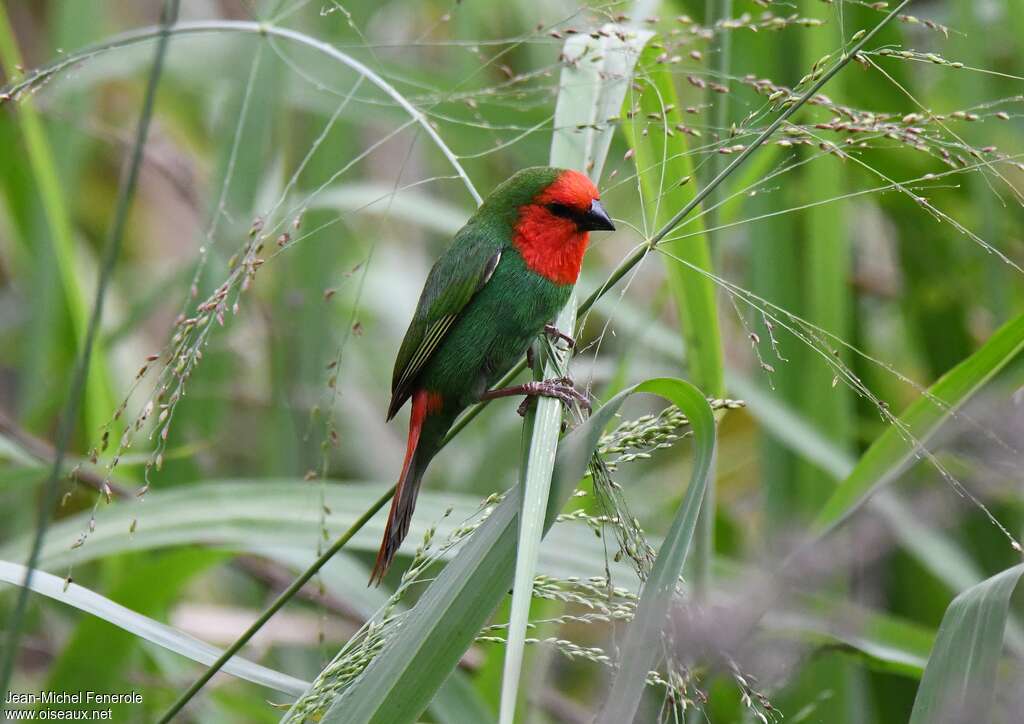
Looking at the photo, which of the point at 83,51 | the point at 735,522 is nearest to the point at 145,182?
the point at 735,522

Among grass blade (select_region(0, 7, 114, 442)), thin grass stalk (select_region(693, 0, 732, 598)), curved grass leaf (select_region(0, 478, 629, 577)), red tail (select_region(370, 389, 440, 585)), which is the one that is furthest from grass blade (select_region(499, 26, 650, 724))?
grass blade (select_region(0, 7, 114, 442))

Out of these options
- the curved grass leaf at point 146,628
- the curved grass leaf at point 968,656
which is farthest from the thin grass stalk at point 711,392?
the curved grass leaf at point 146,628

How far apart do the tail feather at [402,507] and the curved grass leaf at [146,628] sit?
27cm

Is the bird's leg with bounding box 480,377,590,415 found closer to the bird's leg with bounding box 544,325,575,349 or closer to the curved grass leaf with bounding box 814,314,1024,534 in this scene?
the bird's leg with bounding box 544,325,575,349

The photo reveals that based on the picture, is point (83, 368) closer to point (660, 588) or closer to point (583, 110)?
point (660, 588)

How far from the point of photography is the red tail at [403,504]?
1.79 metres

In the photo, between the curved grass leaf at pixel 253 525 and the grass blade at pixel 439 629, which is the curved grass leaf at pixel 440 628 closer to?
the grass blade at pixel 439 629

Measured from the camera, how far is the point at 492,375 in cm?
207

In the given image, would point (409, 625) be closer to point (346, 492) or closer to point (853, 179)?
point (346, 492)

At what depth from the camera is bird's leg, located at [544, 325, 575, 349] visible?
1.81 meters

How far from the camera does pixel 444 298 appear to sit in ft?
6.68

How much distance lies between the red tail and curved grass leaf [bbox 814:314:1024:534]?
727mm

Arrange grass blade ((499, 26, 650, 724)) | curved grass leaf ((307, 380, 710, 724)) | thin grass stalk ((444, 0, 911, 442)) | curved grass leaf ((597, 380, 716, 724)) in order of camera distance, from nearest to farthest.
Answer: curved grass leaf ((597, 380, 716, 724)) < curved grass leaf ((307, 380, 710, 724)) < thin grass stalk ((444, 0, 911, 442)) < grass blade ((499, 26, 650, 724))

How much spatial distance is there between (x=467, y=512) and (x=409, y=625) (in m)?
1.12
